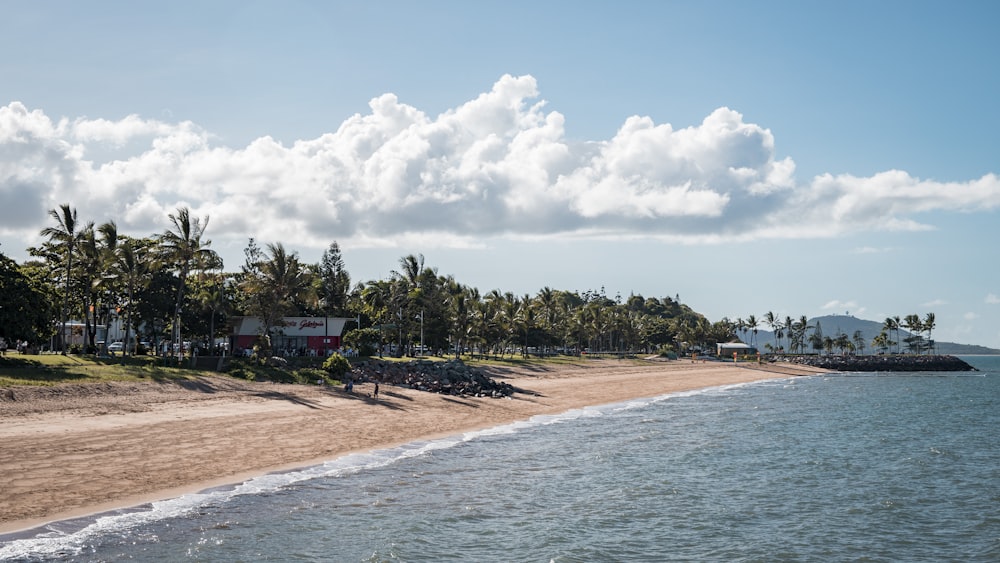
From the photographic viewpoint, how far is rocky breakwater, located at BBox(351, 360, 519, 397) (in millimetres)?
60094

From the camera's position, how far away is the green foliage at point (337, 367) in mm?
59969

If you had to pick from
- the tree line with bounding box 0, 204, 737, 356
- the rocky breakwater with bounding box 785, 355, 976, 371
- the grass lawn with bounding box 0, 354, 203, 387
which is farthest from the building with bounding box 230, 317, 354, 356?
the rocky breakwater with bounding box 785, 355, 976, 371

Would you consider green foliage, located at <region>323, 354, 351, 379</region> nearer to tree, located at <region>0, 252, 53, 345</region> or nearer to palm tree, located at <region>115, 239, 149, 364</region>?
palm tree, located at <region>115, 239, 149, 364</region>

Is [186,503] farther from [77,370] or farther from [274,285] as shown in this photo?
[274,285]

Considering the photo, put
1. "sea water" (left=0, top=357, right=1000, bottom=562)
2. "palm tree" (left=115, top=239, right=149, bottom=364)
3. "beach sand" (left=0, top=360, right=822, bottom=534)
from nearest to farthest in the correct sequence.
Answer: "sea water" (left=0, top=357, right=1000, bottom=562) < "beach sand" (left=0, top=360, right=822, bottom=534) < "palm tree" (left=115, top=239, right=149, bottom=364)

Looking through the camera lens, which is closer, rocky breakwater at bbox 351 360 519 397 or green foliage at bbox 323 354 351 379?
green foliage at bbox 323 354 351 379

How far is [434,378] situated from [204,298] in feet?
73.7

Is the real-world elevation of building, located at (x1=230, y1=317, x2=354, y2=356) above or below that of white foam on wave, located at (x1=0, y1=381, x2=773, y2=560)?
above

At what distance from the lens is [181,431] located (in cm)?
3291

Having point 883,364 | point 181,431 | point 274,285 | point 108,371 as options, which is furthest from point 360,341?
Result: point 883,364

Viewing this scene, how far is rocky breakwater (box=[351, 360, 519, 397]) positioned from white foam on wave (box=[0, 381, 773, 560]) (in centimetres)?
1635

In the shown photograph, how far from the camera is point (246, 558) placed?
17672 millimetres

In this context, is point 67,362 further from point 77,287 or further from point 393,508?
point 393,508

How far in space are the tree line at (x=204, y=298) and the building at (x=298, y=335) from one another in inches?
61.9
